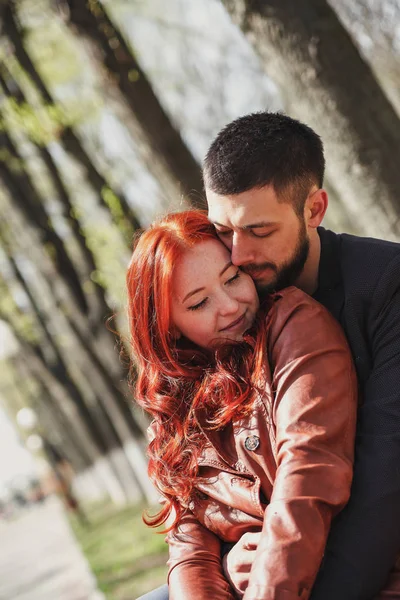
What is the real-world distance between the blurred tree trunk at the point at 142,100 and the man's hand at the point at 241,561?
392 centimetres

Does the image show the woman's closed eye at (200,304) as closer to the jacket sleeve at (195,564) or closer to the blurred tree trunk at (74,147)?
the jacket sleeve at (195,564)

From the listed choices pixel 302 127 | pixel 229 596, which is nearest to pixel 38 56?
pixel 302 127

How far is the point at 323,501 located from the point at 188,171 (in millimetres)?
4489

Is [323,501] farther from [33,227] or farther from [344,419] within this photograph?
[33,227]

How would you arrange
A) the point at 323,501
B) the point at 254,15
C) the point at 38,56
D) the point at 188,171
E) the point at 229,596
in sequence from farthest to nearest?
the point at 38,56
the point at 188,171
the point at 254,15
the point at 229,596
the point at 323,501

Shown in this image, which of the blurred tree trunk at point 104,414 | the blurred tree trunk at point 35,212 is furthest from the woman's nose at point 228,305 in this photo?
the blurred tree trunk at point 104,414

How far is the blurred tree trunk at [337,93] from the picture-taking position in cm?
496

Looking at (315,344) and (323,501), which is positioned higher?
(315,344)

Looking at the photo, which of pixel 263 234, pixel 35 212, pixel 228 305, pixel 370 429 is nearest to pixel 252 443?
pixel 370 429

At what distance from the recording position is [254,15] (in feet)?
16.6

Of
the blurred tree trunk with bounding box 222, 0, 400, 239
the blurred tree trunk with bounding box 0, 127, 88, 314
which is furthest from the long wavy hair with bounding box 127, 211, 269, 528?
the blurred tree trunk with bounding box 0, 127, 88, 314

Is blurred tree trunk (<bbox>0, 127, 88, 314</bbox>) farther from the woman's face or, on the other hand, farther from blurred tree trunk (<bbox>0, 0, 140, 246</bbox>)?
the woman's face

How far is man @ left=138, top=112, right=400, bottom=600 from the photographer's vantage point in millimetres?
3148

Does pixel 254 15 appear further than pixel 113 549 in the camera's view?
No
